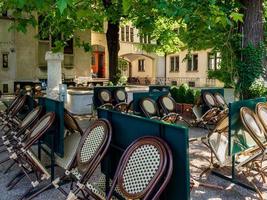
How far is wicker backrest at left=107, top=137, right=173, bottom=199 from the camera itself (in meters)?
2.53

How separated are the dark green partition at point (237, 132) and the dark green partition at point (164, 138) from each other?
1.76m

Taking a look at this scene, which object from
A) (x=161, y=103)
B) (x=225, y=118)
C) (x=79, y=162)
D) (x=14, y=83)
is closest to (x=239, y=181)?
(x=225, y=118)

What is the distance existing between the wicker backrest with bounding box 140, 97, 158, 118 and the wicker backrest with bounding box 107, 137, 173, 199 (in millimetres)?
3828

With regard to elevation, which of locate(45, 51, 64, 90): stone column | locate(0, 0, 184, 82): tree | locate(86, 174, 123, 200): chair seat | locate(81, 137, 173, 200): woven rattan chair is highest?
locate(0, 0, 184, 82): tree

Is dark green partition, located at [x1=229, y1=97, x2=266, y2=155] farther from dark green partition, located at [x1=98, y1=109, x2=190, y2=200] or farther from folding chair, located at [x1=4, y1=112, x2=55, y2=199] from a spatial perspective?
folding chair, located at [x1=4, y1=112, x2=55, y2=199]

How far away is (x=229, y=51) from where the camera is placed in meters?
9.59

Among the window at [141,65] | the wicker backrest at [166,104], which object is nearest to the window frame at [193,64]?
the window at [141,65]

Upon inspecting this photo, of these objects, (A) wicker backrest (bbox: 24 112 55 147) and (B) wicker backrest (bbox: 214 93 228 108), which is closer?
(A) wicker backrest (bbox: 24 112 55 147)

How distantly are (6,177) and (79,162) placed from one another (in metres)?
2.12

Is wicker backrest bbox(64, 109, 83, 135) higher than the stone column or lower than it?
lower

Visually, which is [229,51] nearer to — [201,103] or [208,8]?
[201,103]

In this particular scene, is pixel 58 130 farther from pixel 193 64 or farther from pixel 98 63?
pixel 193 64

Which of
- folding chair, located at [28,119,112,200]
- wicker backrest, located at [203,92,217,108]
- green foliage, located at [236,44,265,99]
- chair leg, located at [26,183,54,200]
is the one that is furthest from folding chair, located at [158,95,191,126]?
folding chair, located at [28,119,112,200]

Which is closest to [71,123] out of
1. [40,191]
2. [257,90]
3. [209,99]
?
[40,191]
